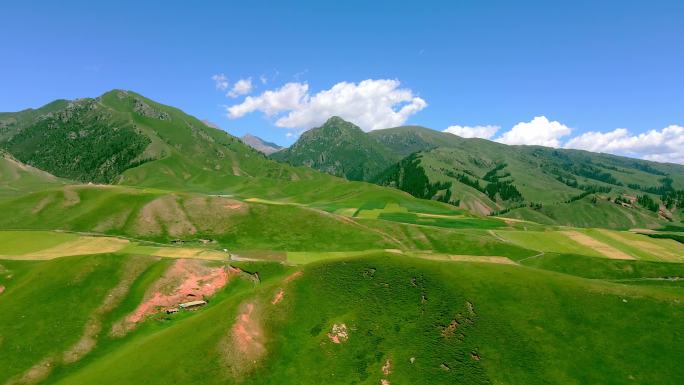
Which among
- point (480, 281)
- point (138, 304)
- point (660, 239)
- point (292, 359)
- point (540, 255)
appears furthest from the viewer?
point (660, 239)

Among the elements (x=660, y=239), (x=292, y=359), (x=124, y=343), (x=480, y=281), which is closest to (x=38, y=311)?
(x=124, y=343)

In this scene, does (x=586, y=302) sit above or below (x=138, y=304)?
above

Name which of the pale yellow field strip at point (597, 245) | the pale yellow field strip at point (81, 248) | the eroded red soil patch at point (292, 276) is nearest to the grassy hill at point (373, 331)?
the eroded red soil patch at point (292, 276)

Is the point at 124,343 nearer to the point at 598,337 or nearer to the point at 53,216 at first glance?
the point at 598,337

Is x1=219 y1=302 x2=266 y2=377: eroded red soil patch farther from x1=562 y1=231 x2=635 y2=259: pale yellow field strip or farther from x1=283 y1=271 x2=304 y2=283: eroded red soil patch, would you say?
x1=562 y1=231 x2=635 y2=259: pale yellow field strip

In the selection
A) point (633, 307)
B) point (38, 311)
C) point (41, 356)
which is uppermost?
point (633, 307)

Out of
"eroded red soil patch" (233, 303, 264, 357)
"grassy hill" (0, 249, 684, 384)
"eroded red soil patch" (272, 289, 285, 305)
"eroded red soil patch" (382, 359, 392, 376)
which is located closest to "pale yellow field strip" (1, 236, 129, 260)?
"grassy hill" (0, 249, 684, 384)
